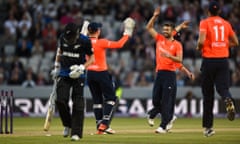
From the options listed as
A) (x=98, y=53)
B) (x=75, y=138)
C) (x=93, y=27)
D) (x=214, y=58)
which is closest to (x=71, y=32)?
(x=75, y=138)

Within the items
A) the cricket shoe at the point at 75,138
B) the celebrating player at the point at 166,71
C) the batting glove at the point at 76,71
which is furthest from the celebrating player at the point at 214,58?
the cricket shoe at the point at 75,138

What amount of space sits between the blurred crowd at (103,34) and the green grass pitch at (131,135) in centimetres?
558

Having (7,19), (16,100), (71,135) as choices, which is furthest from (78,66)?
(7,19)

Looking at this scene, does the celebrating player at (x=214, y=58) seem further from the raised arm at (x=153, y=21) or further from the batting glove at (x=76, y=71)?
the batting glove at (x=76, y=71)

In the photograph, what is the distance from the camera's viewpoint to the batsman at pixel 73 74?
17.5 meters

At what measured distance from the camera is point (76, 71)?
17.4m

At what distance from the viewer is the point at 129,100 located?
3036 centimetres

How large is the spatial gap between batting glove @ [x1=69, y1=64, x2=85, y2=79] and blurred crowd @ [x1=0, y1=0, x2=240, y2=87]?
1325 centimetres

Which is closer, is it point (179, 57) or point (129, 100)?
point (179, 57)

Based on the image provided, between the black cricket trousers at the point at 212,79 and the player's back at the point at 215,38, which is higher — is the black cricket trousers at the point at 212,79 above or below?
below

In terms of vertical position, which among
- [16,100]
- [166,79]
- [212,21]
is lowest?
[16,100]

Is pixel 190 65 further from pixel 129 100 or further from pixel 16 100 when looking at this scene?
pixel 16 100

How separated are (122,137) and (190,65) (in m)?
13.7

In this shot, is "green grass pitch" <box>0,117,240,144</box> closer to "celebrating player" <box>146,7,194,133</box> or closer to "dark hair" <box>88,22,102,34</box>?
"celebrating player" <box>146,7,194,133</box>
